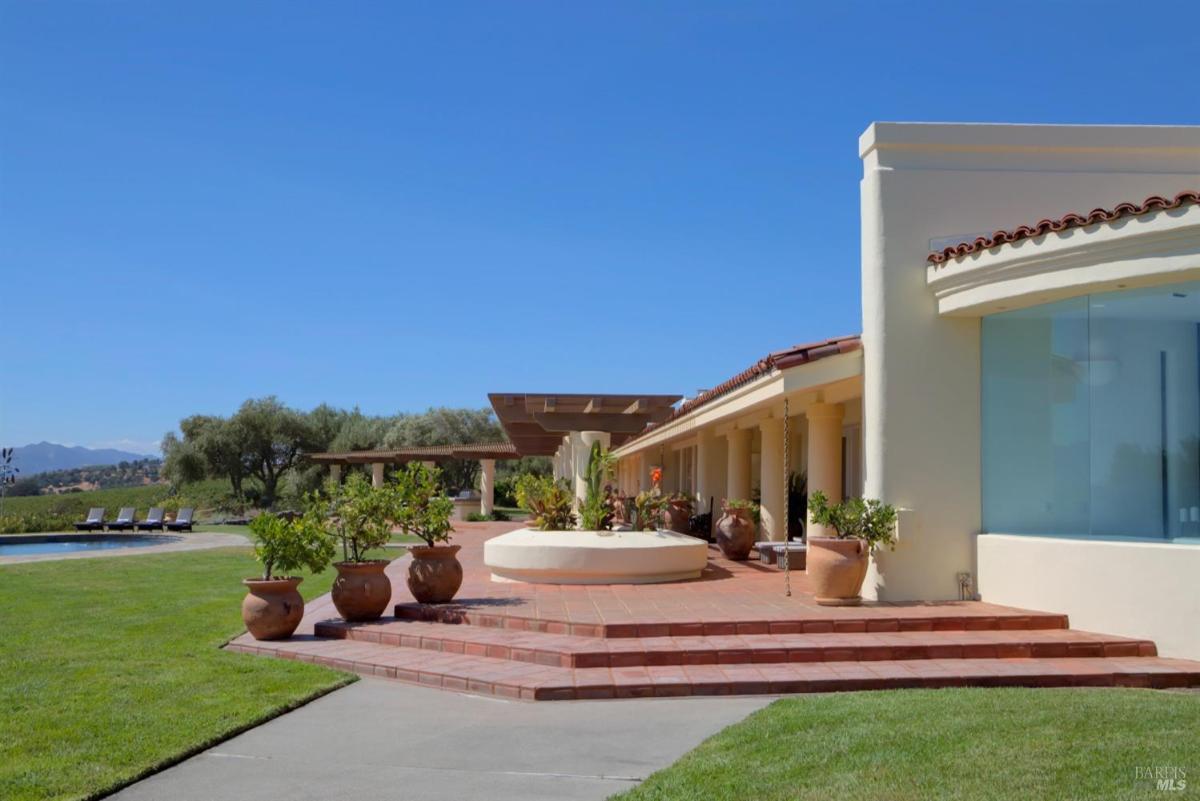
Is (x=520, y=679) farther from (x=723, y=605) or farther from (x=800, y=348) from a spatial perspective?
(x=800, y=348)

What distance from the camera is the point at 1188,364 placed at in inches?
384

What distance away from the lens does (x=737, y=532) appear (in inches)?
673

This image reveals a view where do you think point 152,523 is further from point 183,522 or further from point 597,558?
point 597,558

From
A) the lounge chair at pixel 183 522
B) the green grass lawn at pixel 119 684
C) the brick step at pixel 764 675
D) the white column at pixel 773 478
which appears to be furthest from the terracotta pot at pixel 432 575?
the lounge chair at pixel 183 522

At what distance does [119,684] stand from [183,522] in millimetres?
29763

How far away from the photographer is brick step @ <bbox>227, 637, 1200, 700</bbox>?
800 cm

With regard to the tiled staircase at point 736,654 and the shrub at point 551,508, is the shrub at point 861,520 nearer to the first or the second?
the tiled staircase at point 736,654

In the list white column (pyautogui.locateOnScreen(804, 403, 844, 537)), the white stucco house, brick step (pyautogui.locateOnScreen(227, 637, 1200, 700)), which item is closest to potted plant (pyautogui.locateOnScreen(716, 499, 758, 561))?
white column (pyautogui.locateOnScreen(804, 403, 844, 537))

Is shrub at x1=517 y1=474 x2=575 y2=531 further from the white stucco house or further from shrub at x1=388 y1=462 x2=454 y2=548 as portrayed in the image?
the white stucco house

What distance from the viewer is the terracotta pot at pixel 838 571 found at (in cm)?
1073

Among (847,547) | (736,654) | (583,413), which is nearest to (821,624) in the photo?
(847,547)

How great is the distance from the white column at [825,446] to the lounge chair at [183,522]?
27.3 meters

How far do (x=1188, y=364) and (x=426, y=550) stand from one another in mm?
8145

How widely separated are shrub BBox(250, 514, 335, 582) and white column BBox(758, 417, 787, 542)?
30.4 feet
